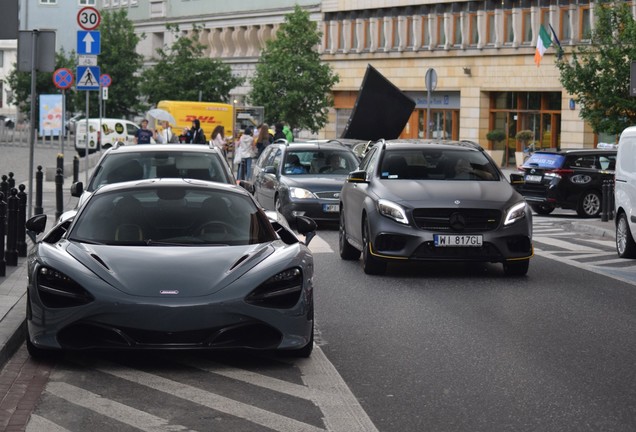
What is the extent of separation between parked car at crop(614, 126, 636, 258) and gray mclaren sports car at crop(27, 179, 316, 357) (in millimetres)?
9599

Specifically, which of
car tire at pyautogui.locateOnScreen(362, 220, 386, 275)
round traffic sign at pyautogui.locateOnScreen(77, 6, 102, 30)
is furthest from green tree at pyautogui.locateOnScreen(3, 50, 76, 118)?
car tire at pyautogui.locateOnScreen(362, 220, 386, 275)

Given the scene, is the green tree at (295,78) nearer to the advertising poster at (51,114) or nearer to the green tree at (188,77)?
the green tree at (188,77)

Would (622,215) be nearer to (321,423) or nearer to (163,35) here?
(321,423)

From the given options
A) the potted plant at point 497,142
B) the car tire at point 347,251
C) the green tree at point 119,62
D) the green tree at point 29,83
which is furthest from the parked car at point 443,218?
the green tree at point 29,83

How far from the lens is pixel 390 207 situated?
53.7ft

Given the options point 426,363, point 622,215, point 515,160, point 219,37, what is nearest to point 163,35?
point 219,37

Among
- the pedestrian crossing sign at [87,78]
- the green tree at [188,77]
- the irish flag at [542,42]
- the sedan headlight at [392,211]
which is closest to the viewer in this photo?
the sedan headlight at [392,211]

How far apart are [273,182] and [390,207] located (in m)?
9.93

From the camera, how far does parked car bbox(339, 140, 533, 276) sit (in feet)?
52.9

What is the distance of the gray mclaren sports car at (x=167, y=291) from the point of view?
955 cm

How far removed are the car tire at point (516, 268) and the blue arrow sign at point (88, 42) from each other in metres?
15.6

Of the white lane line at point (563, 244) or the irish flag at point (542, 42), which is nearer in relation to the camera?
the white lane line at point (563, 244)

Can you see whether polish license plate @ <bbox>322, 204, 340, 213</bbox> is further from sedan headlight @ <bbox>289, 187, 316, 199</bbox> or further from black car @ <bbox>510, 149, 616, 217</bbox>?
black car @ <bbox>510, 149, 616, 217</bbox>

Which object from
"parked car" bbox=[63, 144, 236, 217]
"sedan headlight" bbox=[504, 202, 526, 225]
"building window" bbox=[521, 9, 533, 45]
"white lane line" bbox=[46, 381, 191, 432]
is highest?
"building window" bbox=[521, 9, 533, 45]
